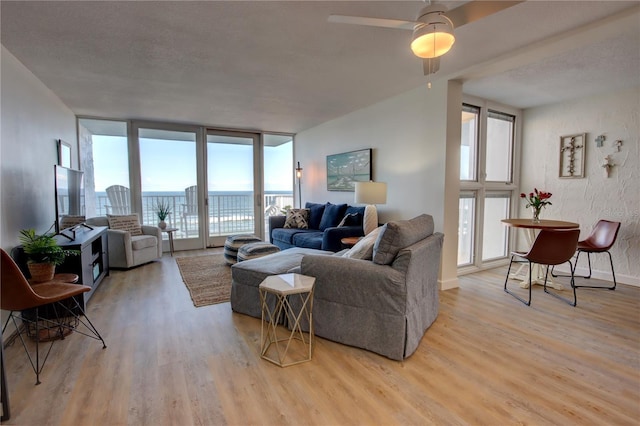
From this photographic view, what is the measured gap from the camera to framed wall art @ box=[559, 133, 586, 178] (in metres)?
4.21

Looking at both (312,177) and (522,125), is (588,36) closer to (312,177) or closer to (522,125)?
(522,125)

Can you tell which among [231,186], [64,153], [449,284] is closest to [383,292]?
[449,284]

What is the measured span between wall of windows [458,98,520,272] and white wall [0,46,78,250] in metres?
4.69

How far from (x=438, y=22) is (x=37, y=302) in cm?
281

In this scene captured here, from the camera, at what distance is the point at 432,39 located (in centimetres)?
166

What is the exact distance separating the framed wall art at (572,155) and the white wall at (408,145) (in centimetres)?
216

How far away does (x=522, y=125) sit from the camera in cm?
484

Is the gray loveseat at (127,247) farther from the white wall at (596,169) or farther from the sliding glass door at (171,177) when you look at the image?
the white wall at (596,169)

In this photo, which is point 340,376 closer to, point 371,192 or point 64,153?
point 371,192

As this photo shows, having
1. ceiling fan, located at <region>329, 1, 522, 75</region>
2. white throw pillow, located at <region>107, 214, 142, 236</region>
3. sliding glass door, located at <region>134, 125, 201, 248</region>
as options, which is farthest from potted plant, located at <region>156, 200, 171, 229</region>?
ceiling fan, located at <region>329, 1, 522, 75</region>

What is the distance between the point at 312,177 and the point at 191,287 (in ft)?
11.2

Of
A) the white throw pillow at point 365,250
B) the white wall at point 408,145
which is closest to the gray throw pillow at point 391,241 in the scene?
the white throw pillow at point 365,250

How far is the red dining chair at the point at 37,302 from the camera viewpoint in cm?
175

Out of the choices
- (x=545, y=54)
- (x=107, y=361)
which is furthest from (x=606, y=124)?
(x=107, y=361)
